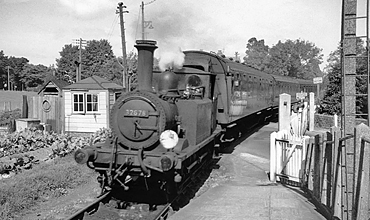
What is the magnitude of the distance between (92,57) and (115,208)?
7771cm

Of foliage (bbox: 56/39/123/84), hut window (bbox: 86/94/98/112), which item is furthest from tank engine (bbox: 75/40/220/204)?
foliage (bbox: 56/39/123/84)

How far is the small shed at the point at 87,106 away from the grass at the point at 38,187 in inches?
382

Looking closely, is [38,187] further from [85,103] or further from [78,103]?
[78,103]

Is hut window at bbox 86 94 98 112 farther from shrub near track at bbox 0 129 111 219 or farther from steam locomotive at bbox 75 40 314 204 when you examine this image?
steam locomotive at bbox 75 40 314 204

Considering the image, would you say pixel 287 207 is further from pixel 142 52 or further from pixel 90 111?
pixel 90 111

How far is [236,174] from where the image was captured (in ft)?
34.8

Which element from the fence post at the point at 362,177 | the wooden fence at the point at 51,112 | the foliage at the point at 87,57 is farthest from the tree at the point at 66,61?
the fence post at the point at 362,177

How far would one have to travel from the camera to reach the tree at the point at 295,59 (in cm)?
5359

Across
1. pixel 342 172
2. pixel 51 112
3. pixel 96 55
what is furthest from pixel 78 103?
pixel 96 55

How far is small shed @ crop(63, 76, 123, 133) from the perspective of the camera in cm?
2136

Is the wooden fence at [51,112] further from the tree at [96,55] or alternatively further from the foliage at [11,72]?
the foliage at [11,72]

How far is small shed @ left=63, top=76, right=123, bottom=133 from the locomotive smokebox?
13.9 meters

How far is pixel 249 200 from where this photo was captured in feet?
26.2

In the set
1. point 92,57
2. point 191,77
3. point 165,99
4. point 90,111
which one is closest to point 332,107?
point 90,111
